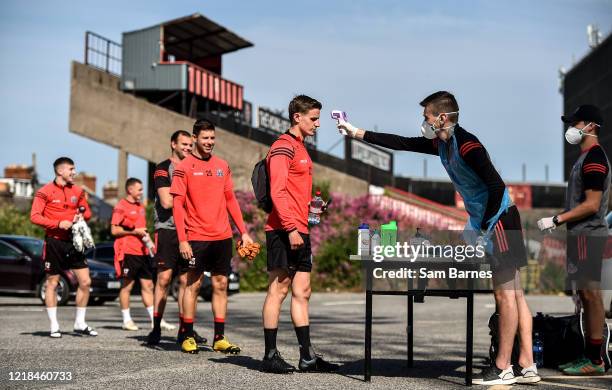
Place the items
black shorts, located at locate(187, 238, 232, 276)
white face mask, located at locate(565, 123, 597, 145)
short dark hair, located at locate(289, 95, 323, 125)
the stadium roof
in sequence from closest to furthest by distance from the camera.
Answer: short dark hair, located at locate(289, 95, 323, 125) < white face mask, located at locate(565, 123, 597, 145) < black shorts, located at locate(187, 238, 232, 276) < the stadium roof

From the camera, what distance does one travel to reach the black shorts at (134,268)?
44.8 ft

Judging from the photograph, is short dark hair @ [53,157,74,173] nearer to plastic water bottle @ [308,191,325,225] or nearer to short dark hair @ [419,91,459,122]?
plastic water bottle @ [308,191,325,225]

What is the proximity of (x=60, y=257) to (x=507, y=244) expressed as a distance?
613cm

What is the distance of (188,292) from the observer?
1025 cm

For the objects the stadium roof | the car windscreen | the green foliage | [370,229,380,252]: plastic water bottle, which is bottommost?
[370,229,380,252]: plastic water bottle

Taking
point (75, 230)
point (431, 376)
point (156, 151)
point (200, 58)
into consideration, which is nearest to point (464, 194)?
point (431, 376)

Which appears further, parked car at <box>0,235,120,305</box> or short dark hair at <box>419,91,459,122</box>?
parked car at <box>0,235,120,305</box>

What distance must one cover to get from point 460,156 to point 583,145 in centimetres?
174

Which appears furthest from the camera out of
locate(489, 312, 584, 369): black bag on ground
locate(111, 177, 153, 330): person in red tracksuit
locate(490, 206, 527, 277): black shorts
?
locate(111, 177, 153, 330): person in red tracksuit

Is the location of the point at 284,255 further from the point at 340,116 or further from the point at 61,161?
the point at 61,161

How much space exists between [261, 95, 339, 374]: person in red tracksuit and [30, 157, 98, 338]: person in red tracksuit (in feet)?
13.6

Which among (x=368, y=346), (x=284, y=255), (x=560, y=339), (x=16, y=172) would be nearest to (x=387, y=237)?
(x=368, y=346)

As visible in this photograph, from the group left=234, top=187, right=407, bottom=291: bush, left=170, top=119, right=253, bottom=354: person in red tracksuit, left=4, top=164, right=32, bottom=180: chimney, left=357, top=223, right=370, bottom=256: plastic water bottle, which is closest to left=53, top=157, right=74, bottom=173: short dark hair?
left=170, top=119, right=253, bottom=354: person in red tracksuit

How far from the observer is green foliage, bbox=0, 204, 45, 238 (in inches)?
1379
